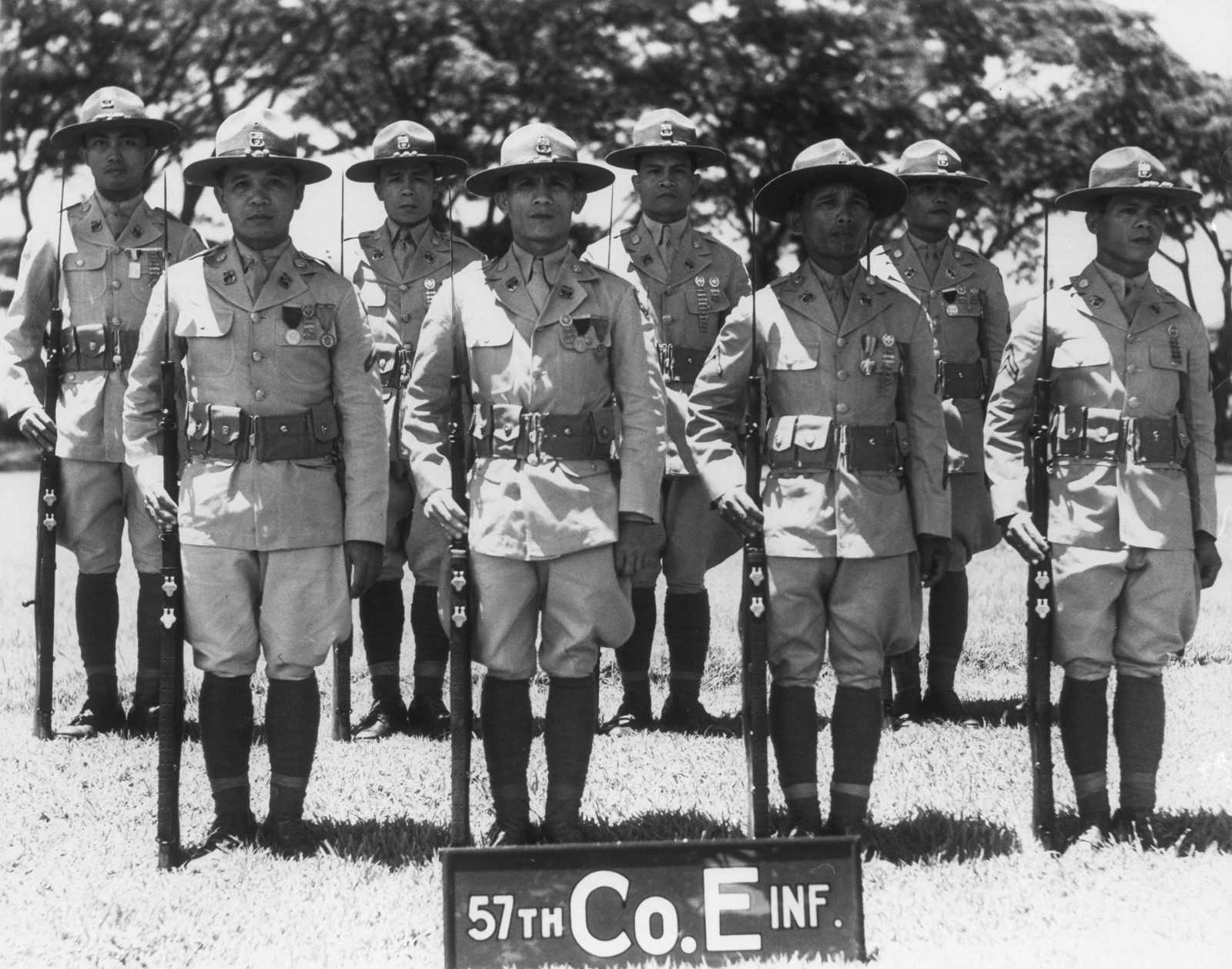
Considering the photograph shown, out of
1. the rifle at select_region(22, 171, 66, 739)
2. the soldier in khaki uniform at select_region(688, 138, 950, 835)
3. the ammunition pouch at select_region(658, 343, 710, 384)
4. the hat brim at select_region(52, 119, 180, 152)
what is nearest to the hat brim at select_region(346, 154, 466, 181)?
the hat brim at select_region(52, 119, 180, 152)

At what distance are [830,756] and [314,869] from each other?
236 cm

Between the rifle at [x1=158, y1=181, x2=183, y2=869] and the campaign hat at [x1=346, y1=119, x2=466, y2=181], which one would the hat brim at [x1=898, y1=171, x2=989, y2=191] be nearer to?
the campaign hat at [x1=346, y1=119, x2=466, y2=181]

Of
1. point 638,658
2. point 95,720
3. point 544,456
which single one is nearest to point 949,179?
point 638,658

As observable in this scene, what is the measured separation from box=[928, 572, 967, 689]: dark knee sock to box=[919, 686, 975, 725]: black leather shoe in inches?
1.0

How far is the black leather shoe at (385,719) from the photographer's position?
675 centimetres

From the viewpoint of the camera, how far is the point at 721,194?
42.9 feet

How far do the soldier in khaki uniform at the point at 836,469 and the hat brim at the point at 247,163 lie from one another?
148cm

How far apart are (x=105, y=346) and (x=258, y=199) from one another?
1688 mm

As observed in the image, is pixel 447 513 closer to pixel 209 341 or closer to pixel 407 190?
pixel 209 341

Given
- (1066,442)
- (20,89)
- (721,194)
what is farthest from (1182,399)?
(20,89)

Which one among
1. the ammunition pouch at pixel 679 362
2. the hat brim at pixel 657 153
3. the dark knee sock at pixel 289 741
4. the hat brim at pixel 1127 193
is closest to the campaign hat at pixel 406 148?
the hat brim at pixel 657 153

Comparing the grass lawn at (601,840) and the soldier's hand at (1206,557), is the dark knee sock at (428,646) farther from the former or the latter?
the soldier's hand at (1206,557)

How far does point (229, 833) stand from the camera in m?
5.12

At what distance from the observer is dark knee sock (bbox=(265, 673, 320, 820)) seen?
5141 mm
